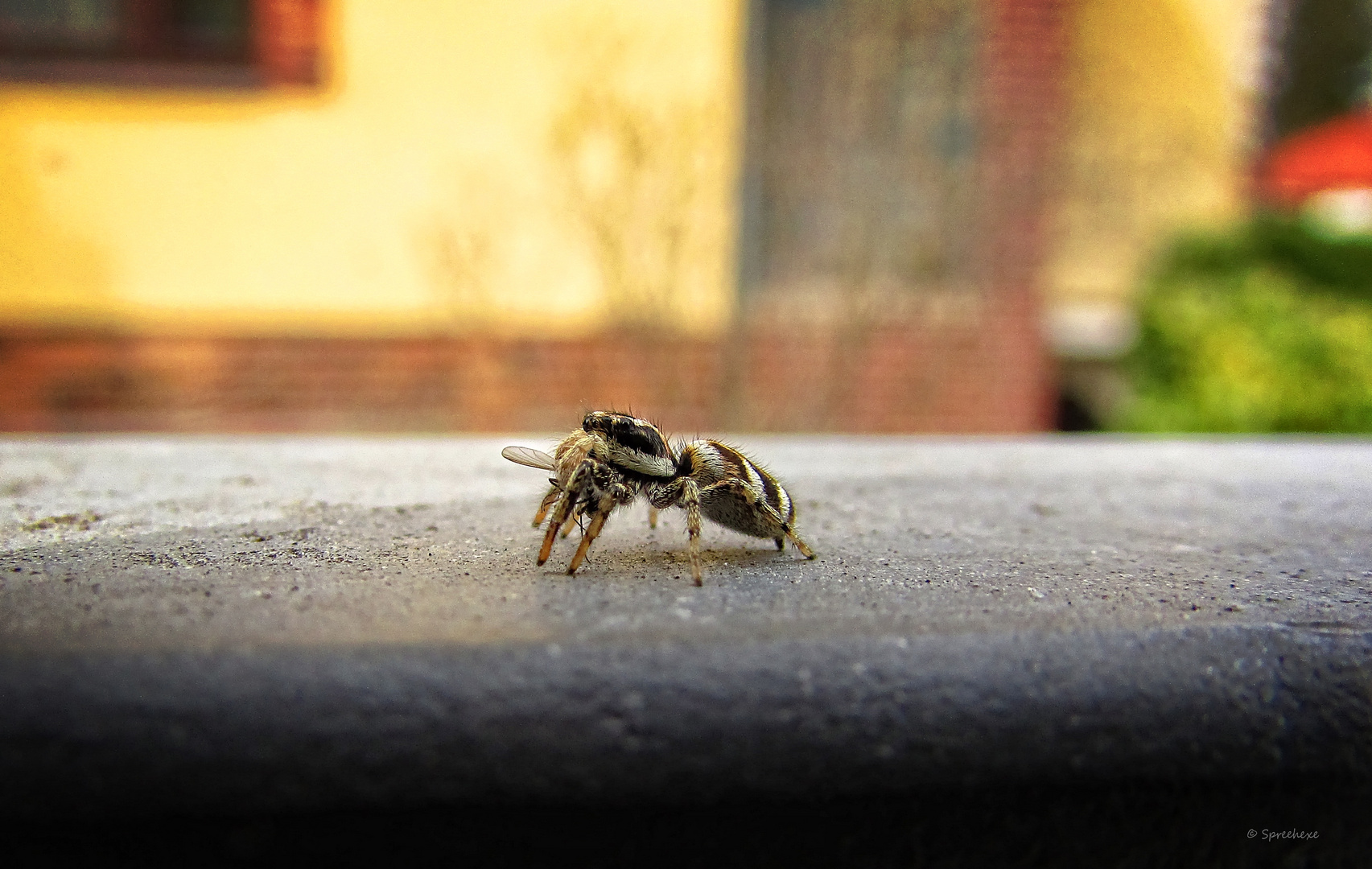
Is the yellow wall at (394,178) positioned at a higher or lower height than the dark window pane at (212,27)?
lower

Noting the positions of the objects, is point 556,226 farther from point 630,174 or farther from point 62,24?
point 62,24

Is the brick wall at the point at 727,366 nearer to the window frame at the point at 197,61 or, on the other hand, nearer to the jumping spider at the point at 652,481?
the window frame at the point at 197,61

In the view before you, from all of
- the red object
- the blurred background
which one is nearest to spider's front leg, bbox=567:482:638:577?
the blurred background

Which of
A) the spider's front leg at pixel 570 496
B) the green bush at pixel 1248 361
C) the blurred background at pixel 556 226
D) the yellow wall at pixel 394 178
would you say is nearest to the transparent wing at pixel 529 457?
the spider's front leg at pixel 570 496

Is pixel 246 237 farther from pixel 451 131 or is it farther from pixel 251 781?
pixel 251 781

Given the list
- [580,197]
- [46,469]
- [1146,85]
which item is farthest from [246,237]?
[1146,85]

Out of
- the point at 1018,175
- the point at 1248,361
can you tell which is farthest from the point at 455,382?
the point at 1248,361

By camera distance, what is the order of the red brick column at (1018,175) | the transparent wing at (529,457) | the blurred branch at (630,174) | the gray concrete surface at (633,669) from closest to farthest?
the gray concrete surface at (633,669) < the transparent wing at (529,457) < the blurred branch at (630,174) < the red brick column at (1018,175)
